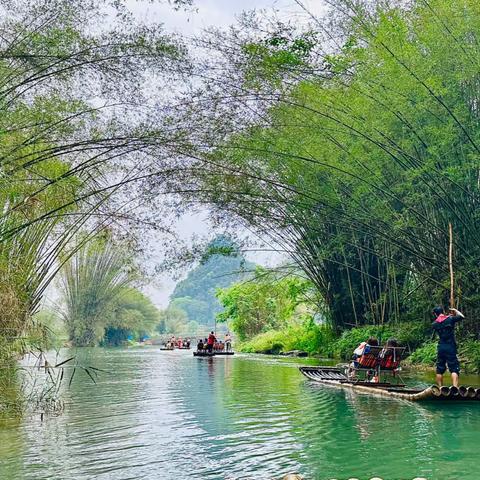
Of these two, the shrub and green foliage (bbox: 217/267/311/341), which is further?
green foliage (bbox: 217/267/311/341)

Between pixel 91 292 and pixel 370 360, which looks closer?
pixel 370 360

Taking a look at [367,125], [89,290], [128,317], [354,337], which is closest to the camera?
[367,125]

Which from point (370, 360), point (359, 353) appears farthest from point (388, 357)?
point (359, 353)

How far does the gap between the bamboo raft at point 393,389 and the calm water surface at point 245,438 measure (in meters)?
0.13

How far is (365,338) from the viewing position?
45.4 ft

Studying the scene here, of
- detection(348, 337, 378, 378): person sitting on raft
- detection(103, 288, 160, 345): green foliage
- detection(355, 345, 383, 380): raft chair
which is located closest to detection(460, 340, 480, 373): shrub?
detection(348, 337, 378, 378): person sitting on raft

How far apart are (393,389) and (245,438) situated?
3.14 m

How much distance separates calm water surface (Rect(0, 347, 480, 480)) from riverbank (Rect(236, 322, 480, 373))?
314 cm

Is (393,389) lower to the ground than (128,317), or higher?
lower

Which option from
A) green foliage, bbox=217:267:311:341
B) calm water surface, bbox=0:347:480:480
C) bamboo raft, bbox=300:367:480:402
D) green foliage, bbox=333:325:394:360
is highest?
green foliage, bbox=217:267:311:341

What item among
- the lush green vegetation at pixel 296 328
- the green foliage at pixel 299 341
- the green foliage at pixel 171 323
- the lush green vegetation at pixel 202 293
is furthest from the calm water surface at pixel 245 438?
the lush green vegetation at pixel 202 293

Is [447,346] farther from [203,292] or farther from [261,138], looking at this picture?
[203,292]

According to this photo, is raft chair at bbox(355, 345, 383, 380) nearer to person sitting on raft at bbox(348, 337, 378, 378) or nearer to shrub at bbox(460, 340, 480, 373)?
person sitting on raft at bbox(348, 337, 378, 378)

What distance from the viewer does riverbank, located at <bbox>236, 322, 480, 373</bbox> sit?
10692mm
